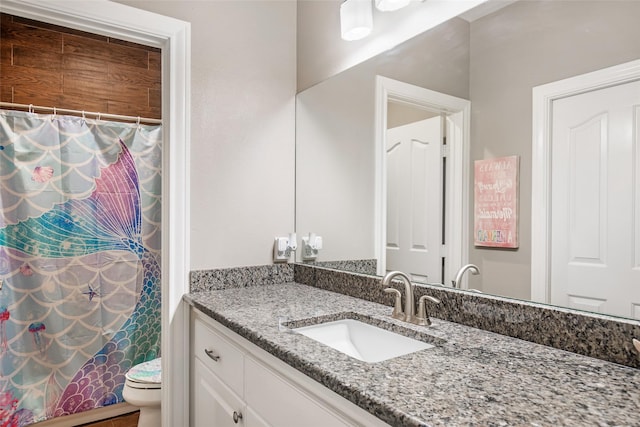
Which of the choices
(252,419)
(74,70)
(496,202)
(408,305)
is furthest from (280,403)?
(74,70)

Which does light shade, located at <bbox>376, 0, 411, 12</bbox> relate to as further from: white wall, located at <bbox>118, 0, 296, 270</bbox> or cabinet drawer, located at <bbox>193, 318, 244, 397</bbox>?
cabinet drawer, located at <bbox>193, 318, 244, 397</bbox>

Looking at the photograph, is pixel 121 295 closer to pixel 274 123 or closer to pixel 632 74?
pixel 274 123

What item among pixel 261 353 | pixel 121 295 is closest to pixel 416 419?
pixel 261 353

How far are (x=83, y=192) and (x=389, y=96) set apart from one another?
1967 millimetres

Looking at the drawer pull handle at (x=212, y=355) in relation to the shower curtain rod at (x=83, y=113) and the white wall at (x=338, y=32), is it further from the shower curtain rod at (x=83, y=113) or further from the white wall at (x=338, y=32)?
the shower curtain rod at (x=83, y=113)

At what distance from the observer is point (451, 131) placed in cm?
→ 131

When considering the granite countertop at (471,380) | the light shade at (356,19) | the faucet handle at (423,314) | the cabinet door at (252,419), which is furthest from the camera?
the light shade at (356,19)

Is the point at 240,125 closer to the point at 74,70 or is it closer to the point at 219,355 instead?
the point at 219,355

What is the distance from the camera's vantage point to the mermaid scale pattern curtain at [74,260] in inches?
89.4

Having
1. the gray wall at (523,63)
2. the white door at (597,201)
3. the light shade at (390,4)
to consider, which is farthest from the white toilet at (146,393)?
the light shade at (390,4)

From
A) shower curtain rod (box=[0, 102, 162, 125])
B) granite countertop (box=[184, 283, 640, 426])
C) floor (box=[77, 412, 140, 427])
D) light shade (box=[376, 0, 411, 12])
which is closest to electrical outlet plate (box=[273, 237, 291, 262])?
granite countertop (box=[184, 283, 640, 426])

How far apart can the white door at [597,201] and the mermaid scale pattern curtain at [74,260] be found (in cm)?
242

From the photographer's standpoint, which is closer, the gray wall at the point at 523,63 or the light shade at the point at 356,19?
the gray wall at the point at 523,63

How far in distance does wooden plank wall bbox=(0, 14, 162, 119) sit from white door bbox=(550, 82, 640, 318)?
2.59 metres
